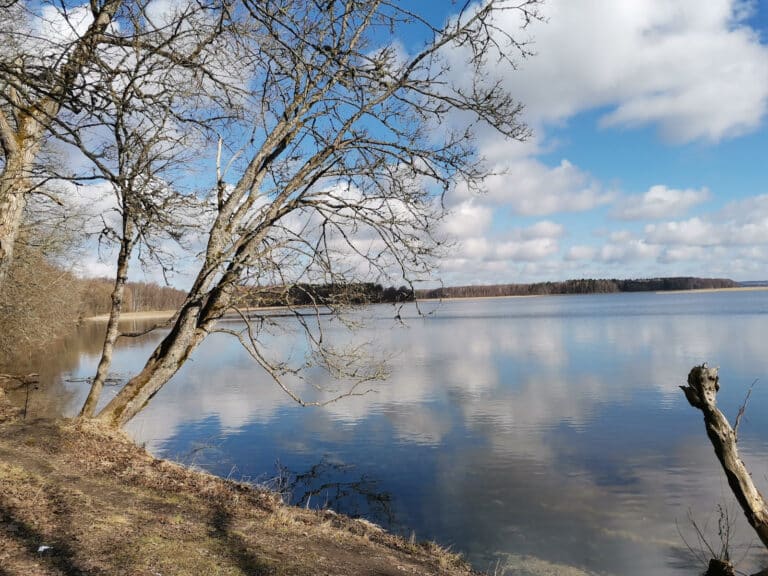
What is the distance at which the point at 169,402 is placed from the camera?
17.8 metres

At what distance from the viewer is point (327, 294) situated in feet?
29.9

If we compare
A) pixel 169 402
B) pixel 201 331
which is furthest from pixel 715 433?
pixel 169 402

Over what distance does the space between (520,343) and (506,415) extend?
18631 millimetres

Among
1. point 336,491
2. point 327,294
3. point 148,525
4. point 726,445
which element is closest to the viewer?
point 726,445

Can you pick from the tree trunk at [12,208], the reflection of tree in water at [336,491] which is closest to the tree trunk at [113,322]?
the tree trunk at [12,208]

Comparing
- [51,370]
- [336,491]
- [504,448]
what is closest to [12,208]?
[336,491]

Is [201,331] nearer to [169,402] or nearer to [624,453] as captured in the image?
[624,453]

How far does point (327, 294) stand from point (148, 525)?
456 cm

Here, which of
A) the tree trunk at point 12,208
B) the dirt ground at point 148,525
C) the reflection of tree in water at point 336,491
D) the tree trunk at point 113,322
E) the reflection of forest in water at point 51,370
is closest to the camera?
the dirt ground at point 148,525

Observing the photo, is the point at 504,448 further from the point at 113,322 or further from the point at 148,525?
the point at 148,525

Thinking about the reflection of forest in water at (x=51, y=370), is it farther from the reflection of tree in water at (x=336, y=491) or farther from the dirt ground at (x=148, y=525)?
the reflection of tree in water at (x=336, y=491)

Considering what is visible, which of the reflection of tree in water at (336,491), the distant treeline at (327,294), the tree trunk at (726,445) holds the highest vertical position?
the distant treeline at (327,294)

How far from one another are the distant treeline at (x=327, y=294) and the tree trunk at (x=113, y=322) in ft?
6.79

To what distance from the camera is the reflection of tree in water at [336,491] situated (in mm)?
8945
